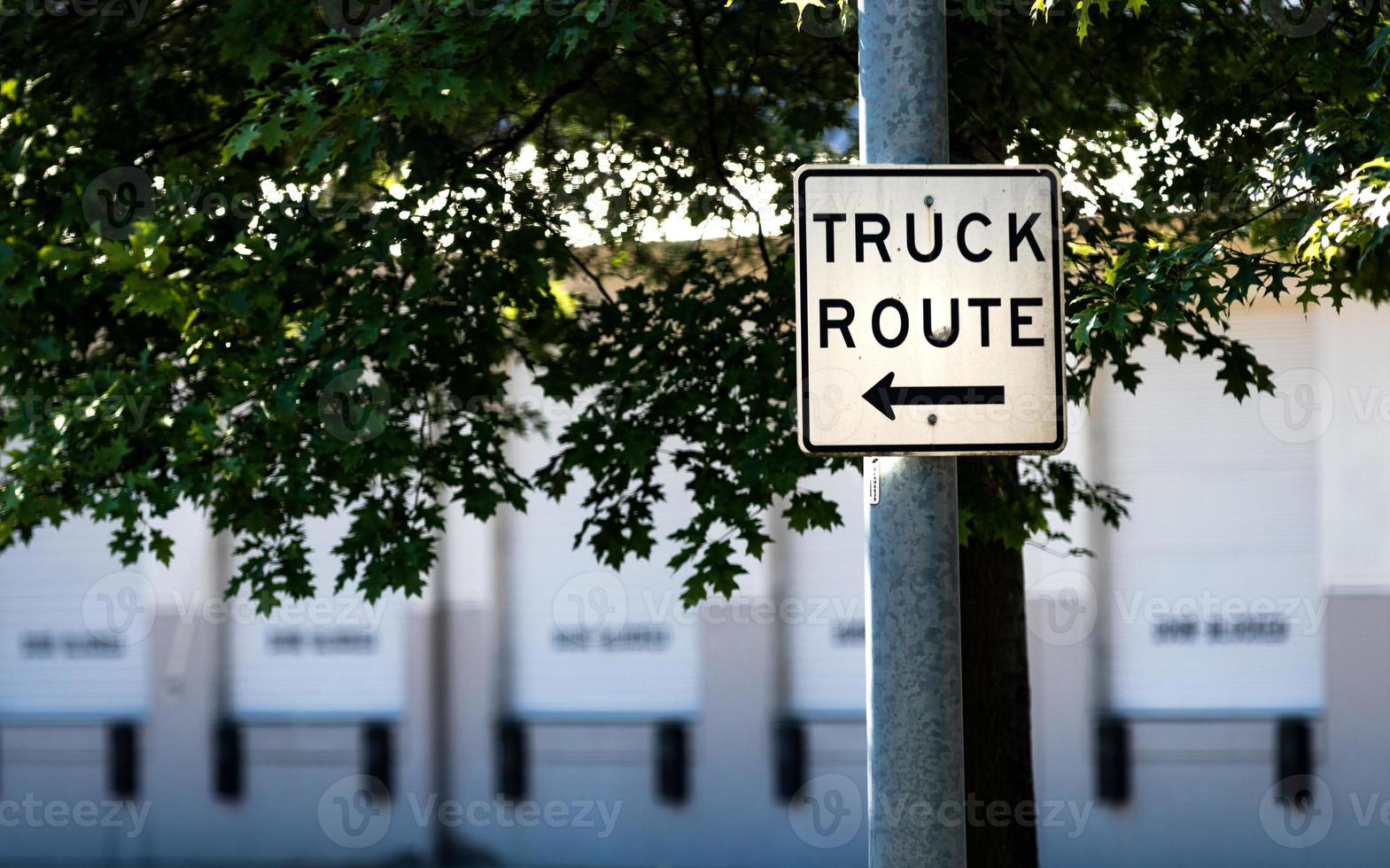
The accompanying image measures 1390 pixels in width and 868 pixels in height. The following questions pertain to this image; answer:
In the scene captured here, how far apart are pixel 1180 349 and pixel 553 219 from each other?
2.69m

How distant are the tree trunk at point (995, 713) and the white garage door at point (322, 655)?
227 inches

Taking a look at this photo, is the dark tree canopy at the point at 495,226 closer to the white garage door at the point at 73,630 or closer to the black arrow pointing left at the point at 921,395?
the black arrow pointing left at the point at 921,395

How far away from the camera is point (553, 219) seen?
6.32m

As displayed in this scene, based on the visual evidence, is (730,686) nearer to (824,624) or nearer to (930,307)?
(824,624)

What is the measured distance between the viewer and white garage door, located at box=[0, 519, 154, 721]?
39.0 feet

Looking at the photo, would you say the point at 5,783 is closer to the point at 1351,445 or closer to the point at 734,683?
the point at 734,683

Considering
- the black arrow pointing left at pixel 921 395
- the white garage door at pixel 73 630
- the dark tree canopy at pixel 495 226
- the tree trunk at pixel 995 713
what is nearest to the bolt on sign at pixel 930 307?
the black arrow pointing left at pixel 921 395

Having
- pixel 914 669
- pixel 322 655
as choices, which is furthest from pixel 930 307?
pixel 322 655

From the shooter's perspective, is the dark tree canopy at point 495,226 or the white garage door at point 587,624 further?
the white garage door at point 587,624

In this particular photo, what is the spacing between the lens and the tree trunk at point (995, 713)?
21.4 feet

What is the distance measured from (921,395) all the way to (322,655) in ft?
30.6

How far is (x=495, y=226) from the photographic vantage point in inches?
240

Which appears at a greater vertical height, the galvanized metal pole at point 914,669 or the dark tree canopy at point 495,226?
the dark tree canopy at point 495,226

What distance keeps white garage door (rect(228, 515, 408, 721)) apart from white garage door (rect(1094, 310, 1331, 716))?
5.37 metres
